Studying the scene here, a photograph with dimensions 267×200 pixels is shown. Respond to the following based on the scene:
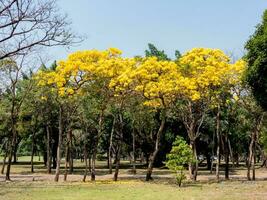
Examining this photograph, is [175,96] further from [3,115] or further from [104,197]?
[3,115]

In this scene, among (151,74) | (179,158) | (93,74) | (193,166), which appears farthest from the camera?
(193,166)

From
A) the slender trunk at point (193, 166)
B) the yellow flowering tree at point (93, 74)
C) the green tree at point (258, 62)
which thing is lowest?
the slender trunk at point (193, 166)

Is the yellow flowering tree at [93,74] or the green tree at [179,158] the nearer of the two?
the green tree at [179,158]

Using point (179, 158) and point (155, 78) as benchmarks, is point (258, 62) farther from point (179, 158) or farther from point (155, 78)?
point (155, 78)

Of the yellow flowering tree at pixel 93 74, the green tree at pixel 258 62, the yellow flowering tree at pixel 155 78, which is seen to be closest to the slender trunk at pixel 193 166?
the yellow flowering tree at pixel 155 78

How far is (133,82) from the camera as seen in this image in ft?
101

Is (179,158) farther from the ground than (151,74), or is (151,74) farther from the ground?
(151,74)

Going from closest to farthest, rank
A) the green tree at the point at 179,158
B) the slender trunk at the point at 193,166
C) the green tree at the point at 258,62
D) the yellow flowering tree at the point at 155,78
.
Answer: the green tree at the point at 258,62 → the green tree at the point at 179,158 → the yellow flowering tree at the point at 155,78 → the slender trunk at the point at 193,166

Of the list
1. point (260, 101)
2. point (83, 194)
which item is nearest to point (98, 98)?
point (83, 194)

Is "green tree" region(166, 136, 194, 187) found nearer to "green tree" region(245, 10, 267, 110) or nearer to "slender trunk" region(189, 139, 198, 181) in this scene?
"slender trunk" region(189, 139, 198, 181)

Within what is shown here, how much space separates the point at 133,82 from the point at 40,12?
13329 millimetres

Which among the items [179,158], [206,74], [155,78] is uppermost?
[206,74]

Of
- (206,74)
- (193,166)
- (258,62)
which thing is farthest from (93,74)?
(258,62)

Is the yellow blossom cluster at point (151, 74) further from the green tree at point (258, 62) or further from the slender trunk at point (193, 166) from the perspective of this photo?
the green tree at point (258, 62)
